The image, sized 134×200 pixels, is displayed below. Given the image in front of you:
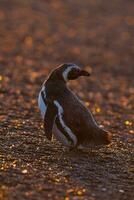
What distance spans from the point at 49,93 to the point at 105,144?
0.89m

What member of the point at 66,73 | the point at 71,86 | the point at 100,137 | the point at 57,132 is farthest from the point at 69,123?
the point at 71,86

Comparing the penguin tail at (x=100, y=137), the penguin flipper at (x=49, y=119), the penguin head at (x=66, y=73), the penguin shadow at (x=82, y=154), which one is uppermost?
the penguin head at (x=66, y=73)

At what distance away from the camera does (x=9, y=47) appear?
1883cm

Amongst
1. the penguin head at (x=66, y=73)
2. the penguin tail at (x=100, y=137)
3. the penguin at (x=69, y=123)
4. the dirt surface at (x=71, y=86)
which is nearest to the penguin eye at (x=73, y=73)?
the penguin head at (x=66, y=73)

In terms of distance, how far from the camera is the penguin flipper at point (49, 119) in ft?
25.8

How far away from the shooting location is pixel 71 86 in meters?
14.3

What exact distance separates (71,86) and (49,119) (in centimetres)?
640

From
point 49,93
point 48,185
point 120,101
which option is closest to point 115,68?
point 120,101

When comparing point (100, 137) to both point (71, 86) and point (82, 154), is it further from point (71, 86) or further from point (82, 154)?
point (71, 86)

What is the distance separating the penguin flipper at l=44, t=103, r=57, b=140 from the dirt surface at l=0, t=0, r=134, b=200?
0.27 meters

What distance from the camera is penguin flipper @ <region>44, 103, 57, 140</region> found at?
25.8 feet

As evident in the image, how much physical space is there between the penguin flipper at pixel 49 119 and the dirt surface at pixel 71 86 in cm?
27

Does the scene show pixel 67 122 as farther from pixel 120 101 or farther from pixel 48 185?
pixel 120 101

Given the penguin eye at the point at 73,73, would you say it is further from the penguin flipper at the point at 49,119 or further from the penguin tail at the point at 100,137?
the penguin tail at the point at 100,137
